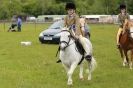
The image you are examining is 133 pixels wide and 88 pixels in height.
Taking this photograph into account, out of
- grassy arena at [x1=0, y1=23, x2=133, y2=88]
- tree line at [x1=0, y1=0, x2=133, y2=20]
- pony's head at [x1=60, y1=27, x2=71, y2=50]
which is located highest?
pony's head at [x1=60, y1=27, x2=71, y2=50]

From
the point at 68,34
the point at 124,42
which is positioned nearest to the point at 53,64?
the point at 124,42

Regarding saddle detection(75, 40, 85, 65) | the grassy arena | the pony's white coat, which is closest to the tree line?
the grassy arena

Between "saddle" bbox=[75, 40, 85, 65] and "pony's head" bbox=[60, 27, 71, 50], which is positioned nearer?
"pony's head" bbox=[60, 27, 71, 50]

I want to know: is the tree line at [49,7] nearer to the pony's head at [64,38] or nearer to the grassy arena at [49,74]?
the grassy arena at [49,74]

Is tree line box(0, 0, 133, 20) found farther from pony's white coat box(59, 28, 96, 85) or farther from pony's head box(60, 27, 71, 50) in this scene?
pony's head box(60, 27, 71, 50)

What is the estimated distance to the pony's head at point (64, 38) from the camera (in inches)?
488

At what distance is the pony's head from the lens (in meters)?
12.4

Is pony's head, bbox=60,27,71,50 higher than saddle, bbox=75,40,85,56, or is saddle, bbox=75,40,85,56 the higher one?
pony's head, bbox=60,27,71,50

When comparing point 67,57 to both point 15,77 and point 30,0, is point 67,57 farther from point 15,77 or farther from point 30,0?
point 30,0

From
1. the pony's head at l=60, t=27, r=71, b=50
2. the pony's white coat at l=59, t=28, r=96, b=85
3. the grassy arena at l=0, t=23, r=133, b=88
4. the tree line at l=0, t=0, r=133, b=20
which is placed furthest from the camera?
the tree line at l=0, t=0, r=133, b=20

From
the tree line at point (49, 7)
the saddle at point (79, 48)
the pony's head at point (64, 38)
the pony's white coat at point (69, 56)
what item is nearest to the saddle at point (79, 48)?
the saddle at point (79, 48)

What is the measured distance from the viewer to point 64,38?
491 inches

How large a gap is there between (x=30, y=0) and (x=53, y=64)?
128131 millimetres

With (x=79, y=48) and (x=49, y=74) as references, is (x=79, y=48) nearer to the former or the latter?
(x=79, y=48)
